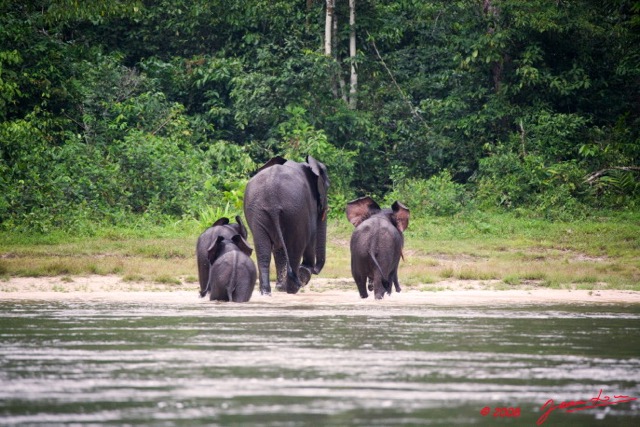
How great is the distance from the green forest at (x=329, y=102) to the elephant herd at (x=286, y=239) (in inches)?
277

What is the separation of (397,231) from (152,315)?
11.7ft

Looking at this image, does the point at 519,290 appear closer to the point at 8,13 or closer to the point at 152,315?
the point at 152,315

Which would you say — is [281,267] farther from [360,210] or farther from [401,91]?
[401,91]

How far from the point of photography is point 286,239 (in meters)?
13.3

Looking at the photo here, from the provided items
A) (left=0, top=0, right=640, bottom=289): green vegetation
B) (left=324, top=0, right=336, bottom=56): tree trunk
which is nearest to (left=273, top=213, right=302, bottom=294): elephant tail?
(left=0, top=0, right=640, bottom=289): green vegetation

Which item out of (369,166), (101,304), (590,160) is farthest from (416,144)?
(101,304)

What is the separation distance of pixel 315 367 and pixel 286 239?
6089 millimetres

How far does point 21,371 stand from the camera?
701 centimetres

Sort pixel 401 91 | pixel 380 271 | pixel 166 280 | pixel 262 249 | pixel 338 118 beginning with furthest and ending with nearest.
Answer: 1. pixel 401 91
2. pixel 338 118
3. pixel 166 280
4. pixel 262 249
5. pixel 380 271

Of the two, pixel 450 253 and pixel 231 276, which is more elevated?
pixel 231 276

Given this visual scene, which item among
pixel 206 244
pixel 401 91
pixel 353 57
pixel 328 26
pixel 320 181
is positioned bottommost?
pixel 206 244

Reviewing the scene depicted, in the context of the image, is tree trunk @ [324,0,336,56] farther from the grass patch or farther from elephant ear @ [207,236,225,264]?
elephant ear @ [207,236,225,264]

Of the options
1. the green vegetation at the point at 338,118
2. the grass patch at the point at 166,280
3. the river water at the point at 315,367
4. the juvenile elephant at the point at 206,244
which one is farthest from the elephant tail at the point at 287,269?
the green vegetation at the point at 338,118

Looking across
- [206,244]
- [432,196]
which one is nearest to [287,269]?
[206,244]
